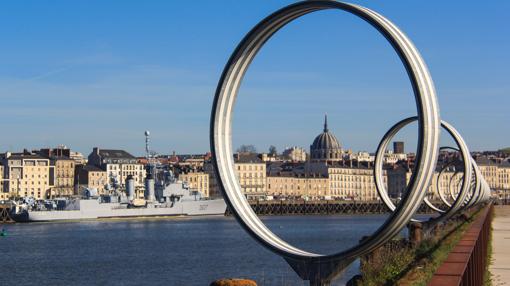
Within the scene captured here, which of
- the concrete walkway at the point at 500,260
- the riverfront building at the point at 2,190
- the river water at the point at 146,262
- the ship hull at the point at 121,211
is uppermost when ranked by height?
the riverfront building at the point at 2,190

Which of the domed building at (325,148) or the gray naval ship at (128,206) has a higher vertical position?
the domed building at (325,148)

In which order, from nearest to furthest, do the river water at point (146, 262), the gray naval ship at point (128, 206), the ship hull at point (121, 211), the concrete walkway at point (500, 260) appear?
the concrete walkway at point (500, 260) → the river water at point (146, 262) → the ship hull at point (121, 211) → the gray naval ship at point (128, 206)

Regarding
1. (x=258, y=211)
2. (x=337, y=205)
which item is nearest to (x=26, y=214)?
(x=258, y=211)

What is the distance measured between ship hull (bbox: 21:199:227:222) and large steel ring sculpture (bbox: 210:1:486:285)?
85.8 metres

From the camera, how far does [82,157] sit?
173 m

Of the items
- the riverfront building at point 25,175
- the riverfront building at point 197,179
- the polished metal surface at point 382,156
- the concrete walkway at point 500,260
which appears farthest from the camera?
the riverfront building at point 197,179

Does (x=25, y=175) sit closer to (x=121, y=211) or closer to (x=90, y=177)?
(x=90, y=177)

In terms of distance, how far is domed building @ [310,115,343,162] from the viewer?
19075 centimetres

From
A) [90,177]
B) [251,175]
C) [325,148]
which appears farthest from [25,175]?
[325,148]

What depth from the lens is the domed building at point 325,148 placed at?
19075cm

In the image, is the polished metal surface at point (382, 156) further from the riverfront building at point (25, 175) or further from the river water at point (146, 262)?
the riverfront building at point (25, 175)

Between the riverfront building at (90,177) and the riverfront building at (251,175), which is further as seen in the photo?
the riverfront building at (251,175)

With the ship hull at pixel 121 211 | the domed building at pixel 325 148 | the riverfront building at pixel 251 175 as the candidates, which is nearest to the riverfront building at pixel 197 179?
the riverfront building at pixel 251 175

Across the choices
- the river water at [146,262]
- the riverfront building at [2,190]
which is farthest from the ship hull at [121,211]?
the river water at [146,262]
